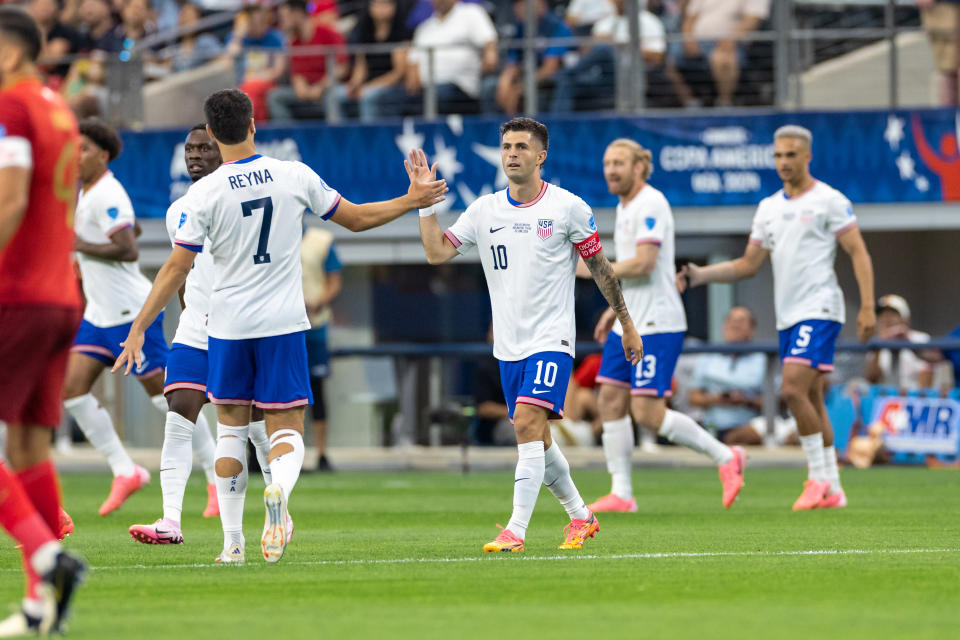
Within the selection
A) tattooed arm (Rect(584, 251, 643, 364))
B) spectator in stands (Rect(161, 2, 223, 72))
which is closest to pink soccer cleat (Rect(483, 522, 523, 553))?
tattooed arm (Rect(584, 251, 643, 364))

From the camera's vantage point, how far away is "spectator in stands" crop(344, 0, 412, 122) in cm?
2017

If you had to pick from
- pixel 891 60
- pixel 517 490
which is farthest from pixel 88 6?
pixel 517 490

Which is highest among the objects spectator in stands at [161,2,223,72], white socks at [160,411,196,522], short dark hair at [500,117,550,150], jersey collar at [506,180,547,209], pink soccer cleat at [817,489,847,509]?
spectator in stands at [161,2,223,72]

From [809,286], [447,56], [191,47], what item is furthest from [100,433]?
[191,47]

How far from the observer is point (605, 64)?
63.9ft

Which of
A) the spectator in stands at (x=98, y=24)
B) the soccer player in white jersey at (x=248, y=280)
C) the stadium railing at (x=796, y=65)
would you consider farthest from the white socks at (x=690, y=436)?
the spectator in stands at (x=98, y=24)

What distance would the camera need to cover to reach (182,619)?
605 cm

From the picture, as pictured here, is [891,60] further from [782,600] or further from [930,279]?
[782,600]

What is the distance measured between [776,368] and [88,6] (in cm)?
1054

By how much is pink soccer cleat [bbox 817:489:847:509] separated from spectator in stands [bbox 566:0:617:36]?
29.5 ft

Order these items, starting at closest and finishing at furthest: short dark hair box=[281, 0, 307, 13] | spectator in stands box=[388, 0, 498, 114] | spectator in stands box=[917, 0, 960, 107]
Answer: spectator in stands box=[917, 0, 960, 107] < spectator in stands box=[388, 0, 498, 114] < short dark hair box=[281, 0, 307, 13]

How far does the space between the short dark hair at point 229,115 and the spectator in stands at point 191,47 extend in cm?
1314

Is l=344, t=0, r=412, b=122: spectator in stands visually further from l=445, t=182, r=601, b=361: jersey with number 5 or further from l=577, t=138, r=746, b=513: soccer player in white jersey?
l=445, t=182, r=601, b=361: jersey with number 5

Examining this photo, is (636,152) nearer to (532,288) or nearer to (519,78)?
(532,288)
